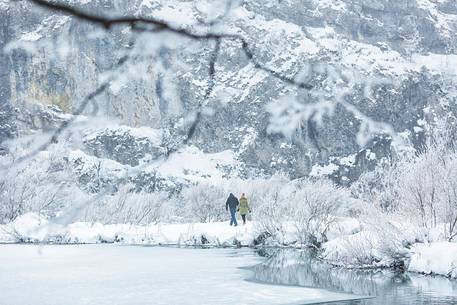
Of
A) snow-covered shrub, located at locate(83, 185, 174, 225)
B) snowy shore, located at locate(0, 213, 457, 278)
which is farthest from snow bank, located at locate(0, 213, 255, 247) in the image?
snow-covered shrub, located at locate(83, 185, 174, 225)

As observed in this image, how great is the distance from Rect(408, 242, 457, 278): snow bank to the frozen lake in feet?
12.1

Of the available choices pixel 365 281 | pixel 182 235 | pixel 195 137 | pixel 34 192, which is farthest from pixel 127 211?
pixel 365 281

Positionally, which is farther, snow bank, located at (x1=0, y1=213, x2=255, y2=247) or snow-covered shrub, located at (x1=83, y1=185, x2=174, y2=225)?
snow-covered shrub, located at (x1=83, y1=185, x2=174, y2=225)

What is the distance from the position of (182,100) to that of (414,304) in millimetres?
125627

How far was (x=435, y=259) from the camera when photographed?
1566 centimetres

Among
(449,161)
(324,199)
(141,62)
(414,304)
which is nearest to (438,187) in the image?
(449,161)

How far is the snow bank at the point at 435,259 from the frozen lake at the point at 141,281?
3.68m

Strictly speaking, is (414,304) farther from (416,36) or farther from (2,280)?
(416,36)

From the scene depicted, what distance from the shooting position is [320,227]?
80.8 ft

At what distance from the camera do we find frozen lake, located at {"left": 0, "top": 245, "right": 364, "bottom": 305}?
12.0m

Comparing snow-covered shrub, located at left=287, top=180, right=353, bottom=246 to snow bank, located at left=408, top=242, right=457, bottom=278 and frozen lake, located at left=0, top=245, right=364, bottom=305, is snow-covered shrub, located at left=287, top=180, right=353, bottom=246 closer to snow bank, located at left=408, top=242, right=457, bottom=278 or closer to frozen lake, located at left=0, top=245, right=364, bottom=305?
frozen lake, located at left=0, top=245, right=364, bottom=305

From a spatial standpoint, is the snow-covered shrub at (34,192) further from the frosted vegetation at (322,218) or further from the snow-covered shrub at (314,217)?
the snow-covered shrub at (314,217)

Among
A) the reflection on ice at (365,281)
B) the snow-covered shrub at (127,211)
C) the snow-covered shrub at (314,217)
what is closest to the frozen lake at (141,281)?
the reflection on ice at (365,281)

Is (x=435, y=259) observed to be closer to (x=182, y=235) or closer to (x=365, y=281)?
(x=365, y=281)
